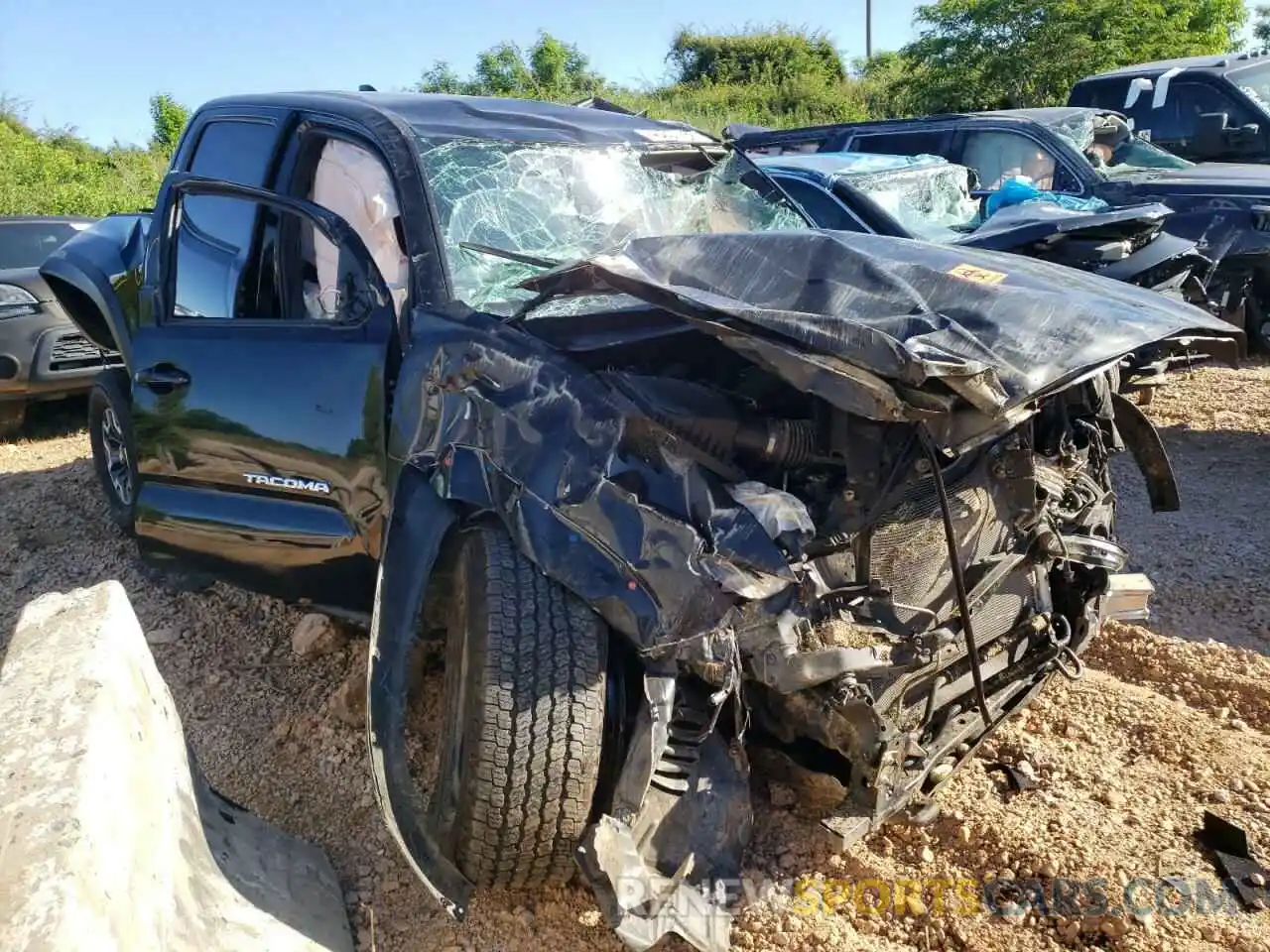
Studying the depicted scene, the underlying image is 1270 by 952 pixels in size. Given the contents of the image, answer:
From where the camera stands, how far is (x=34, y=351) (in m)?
6.16

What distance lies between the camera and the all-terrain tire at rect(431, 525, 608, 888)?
205 cm

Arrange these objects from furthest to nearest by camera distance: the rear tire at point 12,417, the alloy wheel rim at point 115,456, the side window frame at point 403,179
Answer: the rear tire at point 12,417 → the alloy wheel rim at point 115,456 → the side window frame at point 403,179

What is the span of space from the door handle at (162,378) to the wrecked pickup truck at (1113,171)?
577 cm

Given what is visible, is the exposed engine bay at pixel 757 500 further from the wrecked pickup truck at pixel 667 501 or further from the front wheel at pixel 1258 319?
the front wheel at pixel 1258 319

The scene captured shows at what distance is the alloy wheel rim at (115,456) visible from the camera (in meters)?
4.32

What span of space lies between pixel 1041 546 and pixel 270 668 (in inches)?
101

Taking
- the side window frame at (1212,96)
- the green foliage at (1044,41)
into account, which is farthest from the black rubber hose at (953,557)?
the green foliage at (1044,41)

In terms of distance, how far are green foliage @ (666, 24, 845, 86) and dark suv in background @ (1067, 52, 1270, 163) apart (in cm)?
1917

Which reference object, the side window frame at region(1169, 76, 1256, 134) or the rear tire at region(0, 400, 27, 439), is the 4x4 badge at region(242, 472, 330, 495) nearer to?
the rear tire at region(0, 400, 27, 439)

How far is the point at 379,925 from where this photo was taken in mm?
2336

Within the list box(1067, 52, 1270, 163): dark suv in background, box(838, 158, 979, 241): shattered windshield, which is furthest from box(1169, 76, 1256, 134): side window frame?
box(838, 158, 979, 241): shattered windshield

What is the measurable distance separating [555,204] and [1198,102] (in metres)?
7.83

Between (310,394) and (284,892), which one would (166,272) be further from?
(284,892)

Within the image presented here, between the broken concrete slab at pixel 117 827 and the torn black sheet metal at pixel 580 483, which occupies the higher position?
the torn black sheet metal at pixel 580 483
